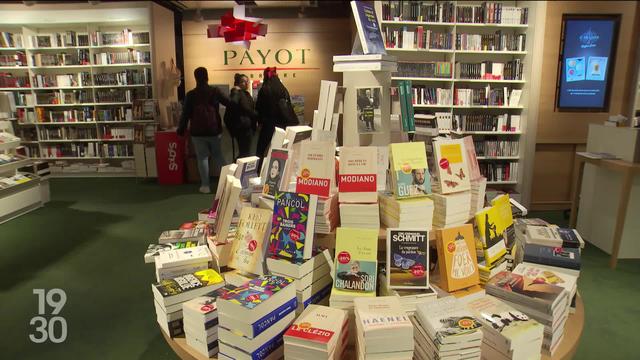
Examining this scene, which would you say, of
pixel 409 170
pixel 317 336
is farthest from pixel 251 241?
pixel 409 170

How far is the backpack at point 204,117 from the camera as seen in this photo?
616 cm

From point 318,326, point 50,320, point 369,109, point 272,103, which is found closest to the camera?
point 318,326

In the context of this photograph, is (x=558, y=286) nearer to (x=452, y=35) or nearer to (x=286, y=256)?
(x=286, y=256)

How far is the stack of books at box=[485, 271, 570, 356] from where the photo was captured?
1.43 meters

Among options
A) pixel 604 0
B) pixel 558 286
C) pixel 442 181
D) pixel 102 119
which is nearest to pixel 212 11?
pixel 102 119

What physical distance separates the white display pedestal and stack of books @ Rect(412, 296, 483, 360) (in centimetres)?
109

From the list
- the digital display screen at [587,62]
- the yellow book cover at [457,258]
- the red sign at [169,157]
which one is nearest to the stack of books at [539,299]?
the yellow book cover at [457,258]

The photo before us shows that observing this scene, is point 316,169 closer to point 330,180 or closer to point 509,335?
point 330,180

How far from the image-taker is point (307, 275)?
1.61m

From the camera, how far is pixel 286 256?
161 centimetres

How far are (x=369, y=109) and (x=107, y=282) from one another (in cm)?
271

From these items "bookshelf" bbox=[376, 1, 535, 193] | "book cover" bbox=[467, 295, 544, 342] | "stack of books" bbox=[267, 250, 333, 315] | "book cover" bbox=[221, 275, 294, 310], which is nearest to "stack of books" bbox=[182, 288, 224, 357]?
"book cover" bbox=[221, 275, 294, 310]

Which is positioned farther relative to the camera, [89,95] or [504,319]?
[89,95]

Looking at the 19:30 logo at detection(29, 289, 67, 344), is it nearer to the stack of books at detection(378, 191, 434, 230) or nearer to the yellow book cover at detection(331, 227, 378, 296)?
the yellow book cover at detection(331, 227, 378, 296)
